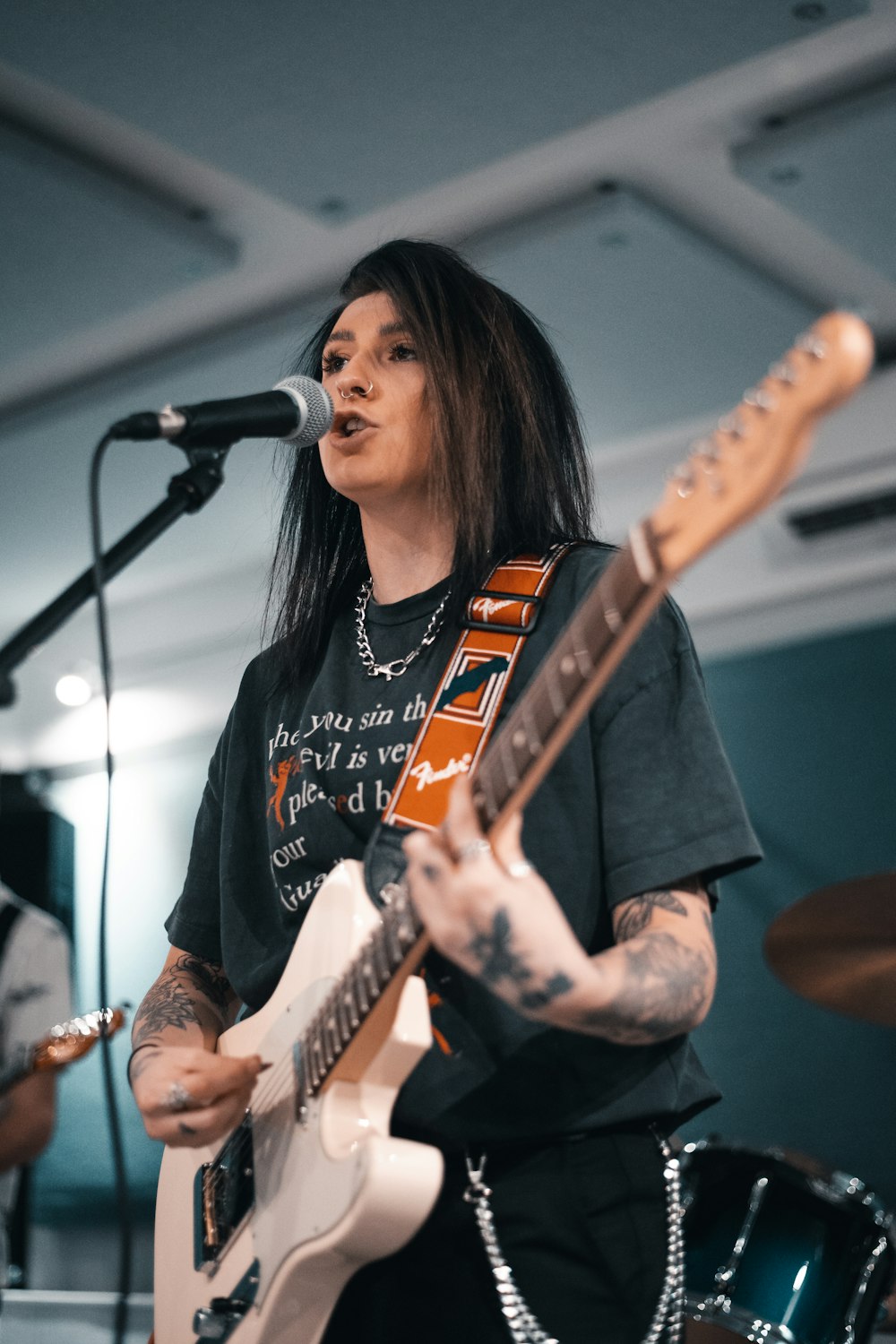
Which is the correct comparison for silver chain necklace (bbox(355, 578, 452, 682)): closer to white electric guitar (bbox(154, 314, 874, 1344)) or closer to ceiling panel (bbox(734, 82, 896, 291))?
white electric guitar (bbox(154, 314, 874, 1344))

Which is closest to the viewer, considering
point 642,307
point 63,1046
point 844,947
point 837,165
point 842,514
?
point 63,1046

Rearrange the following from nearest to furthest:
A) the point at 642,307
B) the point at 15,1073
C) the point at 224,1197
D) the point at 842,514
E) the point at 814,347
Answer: the point at 814,347 → the point at 224,1197 → the point at 15,1073 → the point at 642,307 → the point at 842,514

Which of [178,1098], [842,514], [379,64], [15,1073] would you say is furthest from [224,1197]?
[842,514]

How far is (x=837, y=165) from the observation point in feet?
12.9

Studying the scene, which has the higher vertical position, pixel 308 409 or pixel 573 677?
pixel 308 409

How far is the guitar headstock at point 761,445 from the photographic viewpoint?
3.06 feet

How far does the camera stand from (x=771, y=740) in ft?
18.7

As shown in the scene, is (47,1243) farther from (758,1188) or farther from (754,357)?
(754,357)

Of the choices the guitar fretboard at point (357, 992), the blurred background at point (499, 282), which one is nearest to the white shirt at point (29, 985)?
the blurred background at point (499, 282)

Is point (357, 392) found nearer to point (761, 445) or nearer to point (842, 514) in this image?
point (761, 445)

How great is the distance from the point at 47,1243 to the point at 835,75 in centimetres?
629

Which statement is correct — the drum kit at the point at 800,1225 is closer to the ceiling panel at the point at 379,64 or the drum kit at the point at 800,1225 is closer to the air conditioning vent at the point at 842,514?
the ceiling panel at the point at 379,64

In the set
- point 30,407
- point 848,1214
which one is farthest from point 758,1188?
point 30,407

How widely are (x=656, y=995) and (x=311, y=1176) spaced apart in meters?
0.42
